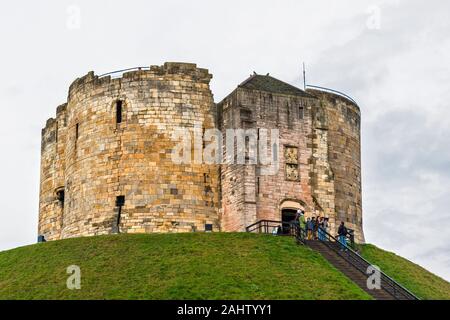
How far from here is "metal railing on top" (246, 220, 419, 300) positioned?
4247cm

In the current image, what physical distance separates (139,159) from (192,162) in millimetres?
2403

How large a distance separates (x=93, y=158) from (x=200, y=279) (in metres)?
13.6

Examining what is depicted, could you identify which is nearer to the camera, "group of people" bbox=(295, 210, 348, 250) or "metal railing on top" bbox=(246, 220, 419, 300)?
"metal railing on top" bbox=(246, 220, 419, 300)

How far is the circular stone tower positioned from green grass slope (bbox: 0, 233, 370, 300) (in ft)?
13.5

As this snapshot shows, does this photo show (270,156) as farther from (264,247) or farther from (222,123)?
(264,247)

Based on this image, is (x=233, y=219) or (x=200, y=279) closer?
(x=200, y=279)

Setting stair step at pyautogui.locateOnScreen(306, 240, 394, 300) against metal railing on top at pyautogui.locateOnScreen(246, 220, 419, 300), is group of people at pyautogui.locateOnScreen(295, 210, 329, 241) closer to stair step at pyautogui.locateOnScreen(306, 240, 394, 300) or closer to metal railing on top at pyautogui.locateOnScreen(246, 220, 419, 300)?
metal railing on top at pyautogui.locateOnScreen(246, 220, 419, 300)

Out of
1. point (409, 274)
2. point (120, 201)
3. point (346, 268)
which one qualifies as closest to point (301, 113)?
point (120, 201)

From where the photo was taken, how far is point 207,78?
178 feet

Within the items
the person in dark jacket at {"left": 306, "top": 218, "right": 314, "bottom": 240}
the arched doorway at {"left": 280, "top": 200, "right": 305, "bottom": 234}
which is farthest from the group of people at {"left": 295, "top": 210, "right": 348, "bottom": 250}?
the arched doorway at {"left": 280, "top": 200, "right": 305, "bottom": 234}
